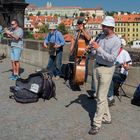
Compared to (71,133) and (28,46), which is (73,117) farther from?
(28,46)

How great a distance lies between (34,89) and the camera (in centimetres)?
835

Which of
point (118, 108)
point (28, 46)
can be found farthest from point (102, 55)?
point (28, 46)

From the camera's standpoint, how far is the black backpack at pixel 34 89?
8320mm

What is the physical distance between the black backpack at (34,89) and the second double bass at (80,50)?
23.2 inches

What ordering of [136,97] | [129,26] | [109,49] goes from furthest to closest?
[129,26] < [136,97] < [109,49]

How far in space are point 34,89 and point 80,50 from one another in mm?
1153

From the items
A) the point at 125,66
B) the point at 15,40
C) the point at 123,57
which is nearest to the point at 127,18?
the point at 15,40

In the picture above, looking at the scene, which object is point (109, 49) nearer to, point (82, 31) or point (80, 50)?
point (80, 50)

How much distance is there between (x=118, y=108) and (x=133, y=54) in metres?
1.53

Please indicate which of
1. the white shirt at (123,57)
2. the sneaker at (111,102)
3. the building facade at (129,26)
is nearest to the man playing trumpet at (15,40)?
the white shirt at (123,57)

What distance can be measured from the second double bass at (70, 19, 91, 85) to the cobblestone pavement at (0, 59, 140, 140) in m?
0.41

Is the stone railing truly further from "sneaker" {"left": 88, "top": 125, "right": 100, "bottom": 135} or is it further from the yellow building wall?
the yellow building wall

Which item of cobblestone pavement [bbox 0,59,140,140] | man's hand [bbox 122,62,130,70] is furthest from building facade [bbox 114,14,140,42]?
A: cobblestone pavement [bbox 0,59,140,140]

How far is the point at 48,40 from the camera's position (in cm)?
1114
